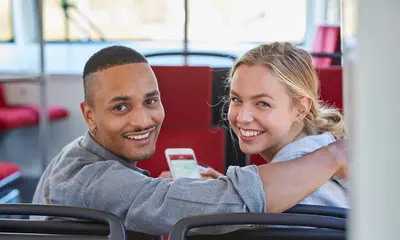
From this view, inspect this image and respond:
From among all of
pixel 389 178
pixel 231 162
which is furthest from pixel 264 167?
pixel 231 162

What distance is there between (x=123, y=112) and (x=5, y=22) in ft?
15.3

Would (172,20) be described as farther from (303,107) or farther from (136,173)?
(136,173)

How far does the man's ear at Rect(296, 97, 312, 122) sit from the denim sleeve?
30cm

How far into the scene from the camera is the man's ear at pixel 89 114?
1468mm

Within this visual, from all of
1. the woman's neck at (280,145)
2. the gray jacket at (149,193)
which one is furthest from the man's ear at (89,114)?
the woman's neck at (280,145)

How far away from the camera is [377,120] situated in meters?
0.51

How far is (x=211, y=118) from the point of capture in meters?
2.52

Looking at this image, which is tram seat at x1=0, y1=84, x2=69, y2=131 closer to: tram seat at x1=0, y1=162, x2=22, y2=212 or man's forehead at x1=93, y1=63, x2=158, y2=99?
tram seat at x1=0, y1=162, x2=22, y2=212

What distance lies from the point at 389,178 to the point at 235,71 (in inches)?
39.3

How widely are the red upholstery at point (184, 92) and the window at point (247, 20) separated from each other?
3.13 m

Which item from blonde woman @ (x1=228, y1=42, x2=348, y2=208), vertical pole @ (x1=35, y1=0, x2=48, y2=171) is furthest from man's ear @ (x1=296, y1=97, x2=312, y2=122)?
vertical pole @ (x1=35, y1=0, x2=48, y2=171)

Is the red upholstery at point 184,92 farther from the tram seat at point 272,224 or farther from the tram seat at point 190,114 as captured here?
the tram seat at point 272,224

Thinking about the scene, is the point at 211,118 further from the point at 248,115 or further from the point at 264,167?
the point at 264,167

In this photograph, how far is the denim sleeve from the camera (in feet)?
3.85
